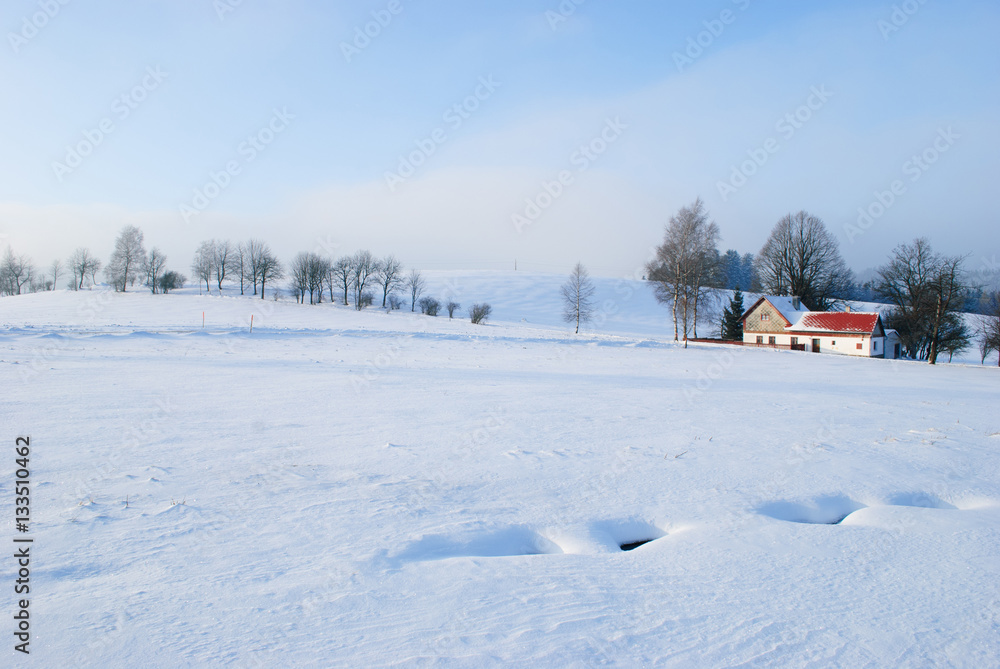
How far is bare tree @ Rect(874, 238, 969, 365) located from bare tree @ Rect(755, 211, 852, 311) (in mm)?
4677

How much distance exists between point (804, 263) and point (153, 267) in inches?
2987

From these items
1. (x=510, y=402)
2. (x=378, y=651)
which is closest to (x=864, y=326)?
(x=510, y=402)

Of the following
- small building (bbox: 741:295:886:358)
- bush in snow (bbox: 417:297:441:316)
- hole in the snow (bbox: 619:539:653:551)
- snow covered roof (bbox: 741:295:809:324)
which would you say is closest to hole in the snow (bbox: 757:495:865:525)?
hole in the snow (bbox: 619:539:653:551)

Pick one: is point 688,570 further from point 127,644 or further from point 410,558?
point 127,644

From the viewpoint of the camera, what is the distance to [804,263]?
48.8 metres

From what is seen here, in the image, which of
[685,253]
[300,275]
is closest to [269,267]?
[300,275]

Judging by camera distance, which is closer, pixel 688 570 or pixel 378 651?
pixel 378 651

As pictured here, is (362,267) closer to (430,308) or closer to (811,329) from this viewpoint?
(430,308)

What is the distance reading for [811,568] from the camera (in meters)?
3.62

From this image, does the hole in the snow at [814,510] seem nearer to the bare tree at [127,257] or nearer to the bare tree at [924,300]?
the bare tree at [924,300]

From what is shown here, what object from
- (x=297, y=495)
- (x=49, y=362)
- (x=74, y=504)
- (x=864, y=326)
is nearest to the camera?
(x=74, y=504)

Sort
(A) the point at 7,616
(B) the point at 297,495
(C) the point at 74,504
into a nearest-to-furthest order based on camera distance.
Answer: (A) the point at 7,616 < (C) the point at 74,504 < (B) the point at 297,495

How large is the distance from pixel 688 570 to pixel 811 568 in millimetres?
901

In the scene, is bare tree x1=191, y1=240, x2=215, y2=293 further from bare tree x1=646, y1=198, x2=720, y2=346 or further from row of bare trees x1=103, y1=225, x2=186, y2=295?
bare tree x1=646, y1=198, x2=720, y2=346
